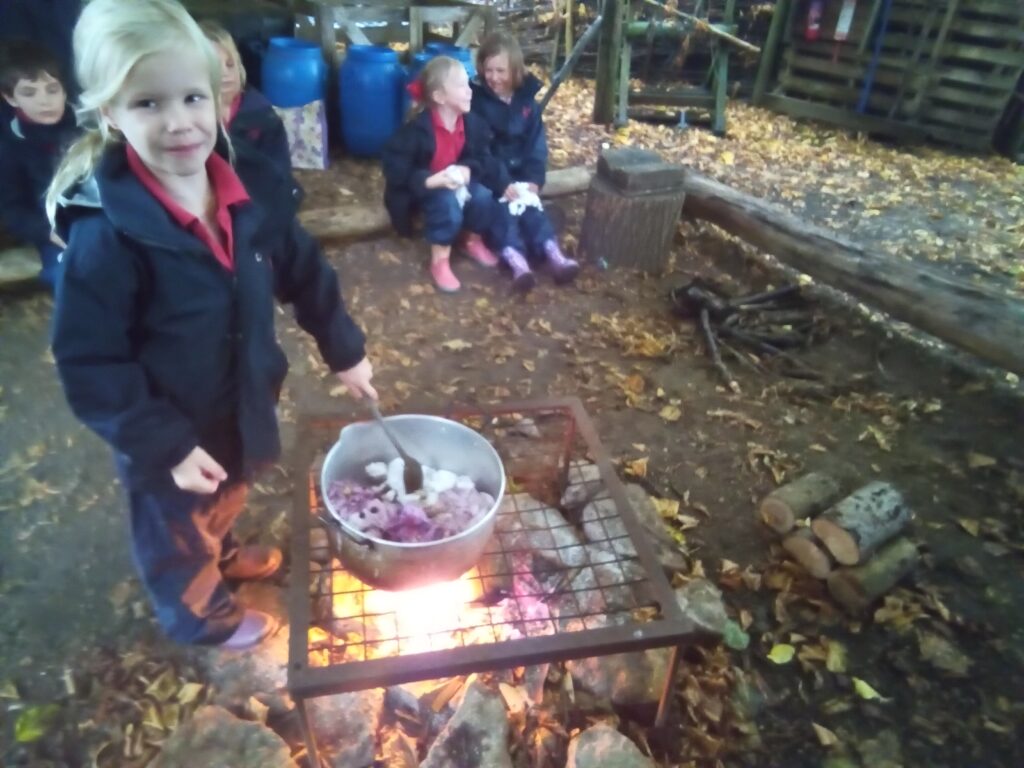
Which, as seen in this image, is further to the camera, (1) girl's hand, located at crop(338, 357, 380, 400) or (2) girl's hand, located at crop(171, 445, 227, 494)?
(1) girl's hand, located at crop(338, 357, 380, 400)

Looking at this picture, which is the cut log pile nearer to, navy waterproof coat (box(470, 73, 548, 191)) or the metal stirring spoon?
the metal stirring spoon

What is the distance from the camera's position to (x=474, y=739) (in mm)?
1922

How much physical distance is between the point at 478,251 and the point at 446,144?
0.67 metres

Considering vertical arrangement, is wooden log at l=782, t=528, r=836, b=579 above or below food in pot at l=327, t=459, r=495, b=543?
below

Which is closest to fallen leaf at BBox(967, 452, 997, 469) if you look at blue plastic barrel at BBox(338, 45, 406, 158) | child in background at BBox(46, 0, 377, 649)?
child in background at BBox(46, 0, 377, 649)

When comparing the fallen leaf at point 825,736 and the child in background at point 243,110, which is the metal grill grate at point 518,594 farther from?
the child in background at point 243,110

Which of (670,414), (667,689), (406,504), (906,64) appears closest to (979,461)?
(670,414)

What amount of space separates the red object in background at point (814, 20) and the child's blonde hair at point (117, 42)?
8635mm

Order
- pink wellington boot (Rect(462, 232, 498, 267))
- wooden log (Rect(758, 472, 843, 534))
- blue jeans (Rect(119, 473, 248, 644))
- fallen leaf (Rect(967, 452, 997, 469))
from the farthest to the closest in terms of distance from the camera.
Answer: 1. pink wellington boot (Rect(462, 232, 498, 267))
2. fallen leaf (Rect(967, 452, 997, 469))
3. wooden log (Rect(758, 472, 843, 534))
4. blue jeans (Rect(119, 473, 248, 644))

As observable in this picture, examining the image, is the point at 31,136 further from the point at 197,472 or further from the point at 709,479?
the point at 709,479

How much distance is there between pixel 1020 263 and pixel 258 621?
5.55m

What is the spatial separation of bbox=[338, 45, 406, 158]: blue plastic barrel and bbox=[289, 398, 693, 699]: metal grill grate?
139 inches

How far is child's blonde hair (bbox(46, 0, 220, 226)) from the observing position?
1.34 meters

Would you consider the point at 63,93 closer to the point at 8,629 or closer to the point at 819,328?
the point at 8,629
